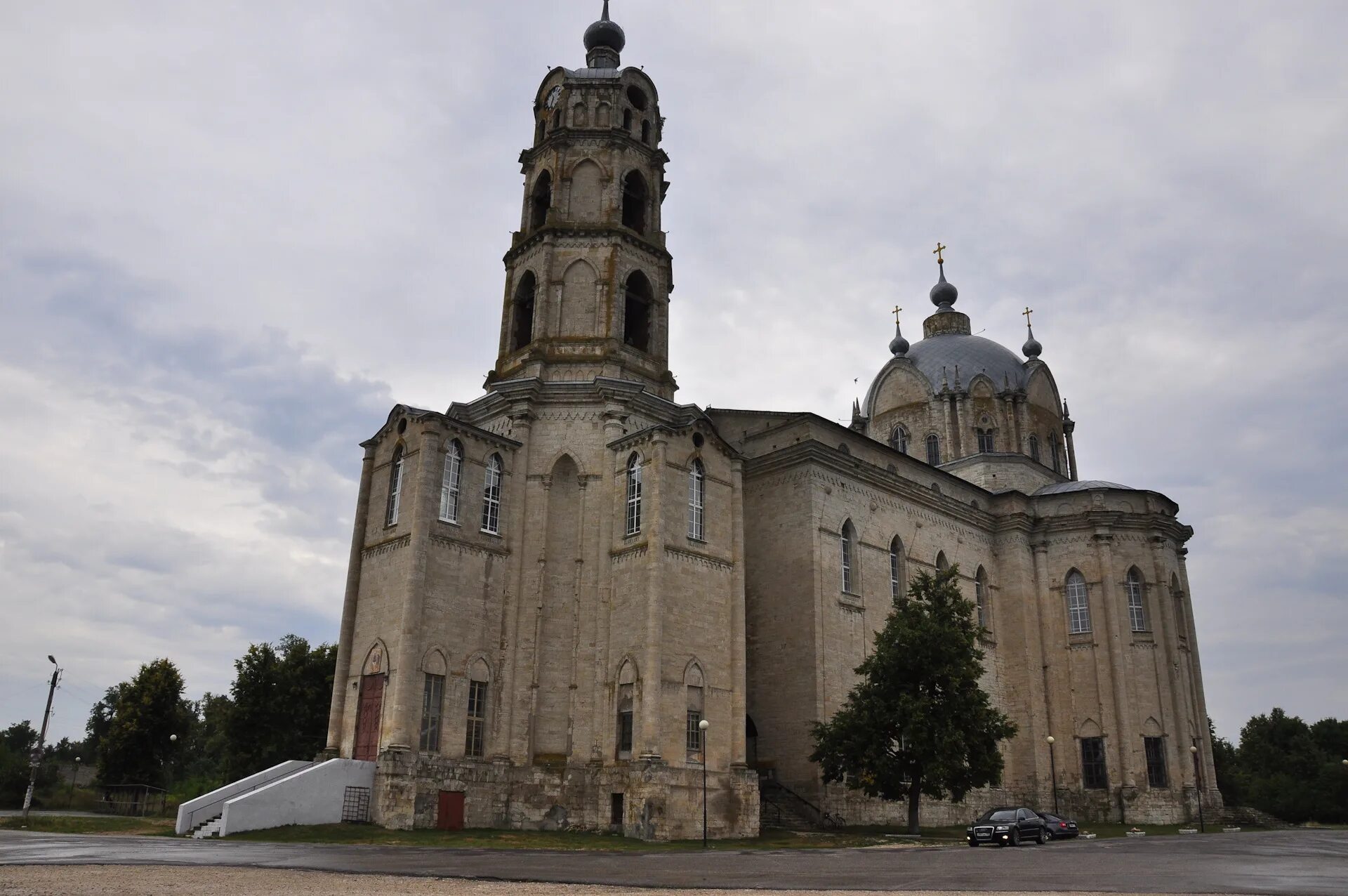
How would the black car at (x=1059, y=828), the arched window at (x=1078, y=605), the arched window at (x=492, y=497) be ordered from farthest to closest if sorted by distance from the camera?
the arched window at (x=1078, y=605) → the arched window at (x=492, y=497) → the black car at (x=1059, y=828)

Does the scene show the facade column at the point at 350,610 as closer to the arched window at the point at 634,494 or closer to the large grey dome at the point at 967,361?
the arched window at the point at 634,494

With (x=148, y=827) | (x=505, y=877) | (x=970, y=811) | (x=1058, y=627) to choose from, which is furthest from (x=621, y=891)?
(x=1058, y=627)

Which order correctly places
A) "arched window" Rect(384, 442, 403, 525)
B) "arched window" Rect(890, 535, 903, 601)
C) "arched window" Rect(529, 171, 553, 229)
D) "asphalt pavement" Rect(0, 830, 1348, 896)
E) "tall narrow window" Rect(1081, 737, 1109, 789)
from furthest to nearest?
"tall narrow window" Rect(1081, 737, 1109, 789) → "arched window" Rect(890, 535, 903, 601) → "arched window" Rect(529, 171, 553, 229) → "arched window" Rect(384, 442, 403, 525) → "asphalt pavement" Rect(0, 830, 1348, 896)

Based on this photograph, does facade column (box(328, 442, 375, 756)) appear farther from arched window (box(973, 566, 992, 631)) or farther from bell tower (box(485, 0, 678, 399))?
arched window (box(973, 566, 992, 631))

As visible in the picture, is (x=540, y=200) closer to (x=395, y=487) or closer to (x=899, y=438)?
(x=395, y=487)

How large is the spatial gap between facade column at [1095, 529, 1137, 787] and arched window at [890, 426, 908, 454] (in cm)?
1195

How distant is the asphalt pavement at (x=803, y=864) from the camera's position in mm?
14727

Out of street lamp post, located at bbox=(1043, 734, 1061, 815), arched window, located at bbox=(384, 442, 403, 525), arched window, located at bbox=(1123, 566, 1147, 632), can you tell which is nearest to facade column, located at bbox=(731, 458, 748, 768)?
arched window, located at bbox=(384, 442, 403, 525)

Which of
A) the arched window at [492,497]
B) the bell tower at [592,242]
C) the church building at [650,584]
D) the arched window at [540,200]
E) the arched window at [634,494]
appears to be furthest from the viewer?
the arched window at [540,200]

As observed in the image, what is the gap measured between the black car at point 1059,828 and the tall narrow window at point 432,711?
57.4 feet

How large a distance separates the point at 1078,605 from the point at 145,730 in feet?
138

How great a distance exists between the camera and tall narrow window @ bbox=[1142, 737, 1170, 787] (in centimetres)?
4412

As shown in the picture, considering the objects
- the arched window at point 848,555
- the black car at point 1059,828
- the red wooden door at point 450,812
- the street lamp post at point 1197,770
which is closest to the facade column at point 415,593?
the red wooden door at point 450,812

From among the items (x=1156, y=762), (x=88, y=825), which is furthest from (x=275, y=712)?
(x=1156, y=762)
